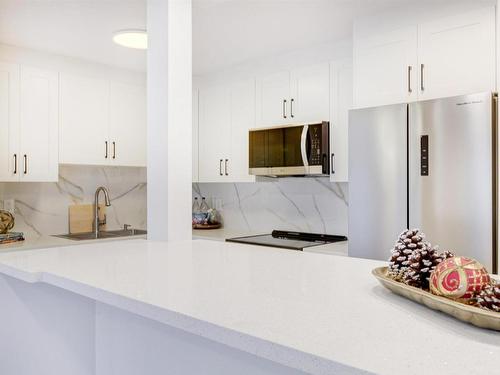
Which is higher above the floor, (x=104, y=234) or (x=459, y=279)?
(x=459, y=279)

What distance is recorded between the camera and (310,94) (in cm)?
321

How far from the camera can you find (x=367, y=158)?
8.02 feet

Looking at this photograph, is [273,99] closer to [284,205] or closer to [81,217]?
[284,205]

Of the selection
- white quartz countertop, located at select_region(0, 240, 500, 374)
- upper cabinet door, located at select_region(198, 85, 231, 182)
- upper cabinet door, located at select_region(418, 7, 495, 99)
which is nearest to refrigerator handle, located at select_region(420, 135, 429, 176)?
upper cabinet door, located at select_region(418, 7, 495, 99)

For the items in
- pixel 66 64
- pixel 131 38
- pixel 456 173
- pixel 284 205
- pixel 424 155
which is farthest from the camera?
pixel 284 205

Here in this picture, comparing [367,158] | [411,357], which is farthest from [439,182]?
[411,357]

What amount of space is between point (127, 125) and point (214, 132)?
2.52 feet

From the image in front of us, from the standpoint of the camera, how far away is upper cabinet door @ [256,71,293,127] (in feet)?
11.0

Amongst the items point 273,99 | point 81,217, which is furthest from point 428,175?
point 81,217

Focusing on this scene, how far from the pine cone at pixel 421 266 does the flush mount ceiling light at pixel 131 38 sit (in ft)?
8.06

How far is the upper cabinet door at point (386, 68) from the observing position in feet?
Answer: 8.06

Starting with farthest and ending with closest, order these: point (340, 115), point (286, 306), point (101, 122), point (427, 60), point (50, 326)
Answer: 1. point (101, 122)
2. point (340, 115)
3. point (427, 60)
4. point (50, 326)
5. point (286, 306)

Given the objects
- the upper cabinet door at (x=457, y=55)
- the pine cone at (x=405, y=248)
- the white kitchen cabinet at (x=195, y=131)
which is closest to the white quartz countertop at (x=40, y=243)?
the white kitchen cabinet at (x=195, y=131)

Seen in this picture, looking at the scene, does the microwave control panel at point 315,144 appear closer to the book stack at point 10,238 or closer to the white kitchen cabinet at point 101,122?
the white kitchen cabinet at point 101,122
